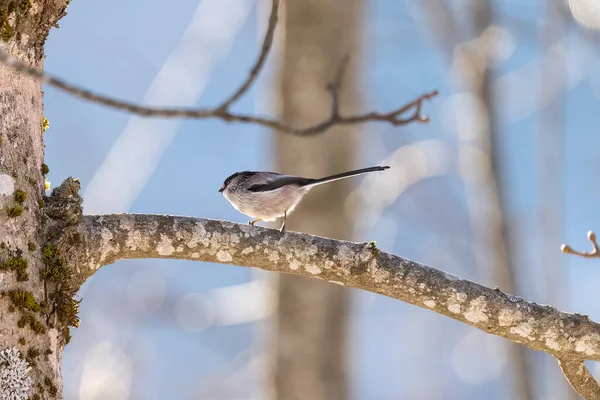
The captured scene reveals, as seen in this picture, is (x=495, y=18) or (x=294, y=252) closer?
(x=294, y=252)

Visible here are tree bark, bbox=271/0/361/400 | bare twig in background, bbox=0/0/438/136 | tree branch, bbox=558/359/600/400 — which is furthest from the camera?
tree bark, bbox=271/0/361/400

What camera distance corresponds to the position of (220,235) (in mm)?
2047

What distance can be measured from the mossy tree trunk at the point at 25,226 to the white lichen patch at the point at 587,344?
1.52 metres

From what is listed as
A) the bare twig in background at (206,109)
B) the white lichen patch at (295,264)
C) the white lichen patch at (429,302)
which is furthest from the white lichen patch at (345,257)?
the bare twig in background at (206,109)

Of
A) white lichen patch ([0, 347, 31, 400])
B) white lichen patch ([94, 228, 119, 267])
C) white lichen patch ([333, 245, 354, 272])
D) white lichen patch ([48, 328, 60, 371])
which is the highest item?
white lichen patch ([333, 245, 354, 272])

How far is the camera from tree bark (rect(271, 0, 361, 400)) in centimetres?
510

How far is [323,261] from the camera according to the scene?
2.07 m

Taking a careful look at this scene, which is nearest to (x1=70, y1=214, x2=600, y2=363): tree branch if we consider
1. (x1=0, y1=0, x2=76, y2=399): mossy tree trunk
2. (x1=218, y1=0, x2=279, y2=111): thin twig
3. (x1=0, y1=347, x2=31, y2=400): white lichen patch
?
(x1=0, y1=0, x2=76, y2=399): mossy tree trunk

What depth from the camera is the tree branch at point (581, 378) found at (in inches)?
87.1

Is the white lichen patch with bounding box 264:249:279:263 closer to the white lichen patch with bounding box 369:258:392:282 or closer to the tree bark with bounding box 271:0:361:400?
the white lichen patch with bounding box 369:258:392:282

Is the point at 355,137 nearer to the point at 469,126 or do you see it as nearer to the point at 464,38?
the point at 469,126

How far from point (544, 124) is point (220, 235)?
5051 mm

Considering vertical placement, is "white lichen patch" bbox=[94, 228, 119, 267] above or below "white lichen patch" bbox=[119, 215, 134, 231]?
below

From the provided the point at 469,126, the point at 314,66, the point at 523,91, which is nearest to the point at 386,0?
the point at 523,91
